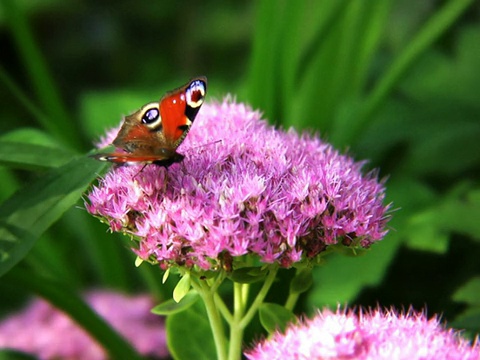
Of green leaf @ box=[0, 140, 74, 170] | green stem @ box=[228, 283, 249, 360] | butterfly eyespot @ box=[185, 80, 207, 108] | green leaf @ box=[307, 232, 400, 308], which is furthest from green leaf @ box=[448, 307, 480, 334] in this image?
green leaf @ box=[0, 140, 74, 170]

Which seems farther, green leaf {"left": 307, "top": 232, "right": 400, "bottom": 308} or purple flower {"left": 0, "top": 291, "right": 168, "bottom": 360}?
purple flower {"left": 0, "top": 291, "right": 168, "bottom": 360}

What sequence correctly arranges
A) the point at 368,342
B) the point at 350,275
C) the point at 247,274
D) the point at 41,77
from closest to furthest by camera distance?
the point at 368,342 < the point at 247,274 < the point at 350,275 < the point at 41,77

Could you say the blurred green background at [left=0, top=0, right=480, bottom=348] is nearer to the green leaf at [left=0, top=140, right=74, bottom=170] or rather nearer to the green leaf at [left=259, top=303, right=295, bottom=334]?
the green leaf at [left=0, top=140, right=74, bottom=170]

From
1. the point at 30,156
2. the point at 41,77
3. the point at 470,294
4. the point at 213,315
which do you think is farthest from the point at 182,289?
the point at 41,77

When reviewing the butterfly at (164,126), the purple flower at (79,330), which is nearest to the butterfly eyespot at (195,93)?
the butterfly at (164,126)

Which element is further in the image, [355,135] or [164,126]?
[355,135]

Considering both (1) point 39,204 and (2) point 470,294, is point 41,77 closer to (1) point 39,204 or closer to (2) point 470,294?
(1) point 39,204

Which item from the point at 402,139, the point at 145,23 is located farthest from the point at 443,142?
the point at 145,23
